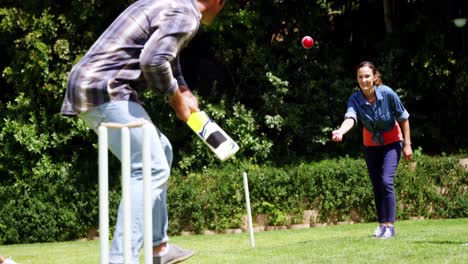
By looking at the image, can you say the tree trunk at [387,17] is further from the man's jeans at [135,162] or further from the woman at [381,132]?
the man's jeans at [135,162]

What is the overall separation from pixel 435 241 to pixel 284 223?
6.59m

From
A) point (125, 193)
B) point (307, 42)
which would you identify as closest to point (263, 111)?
point (307, 42)

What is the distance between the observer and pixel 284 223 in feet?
41.1

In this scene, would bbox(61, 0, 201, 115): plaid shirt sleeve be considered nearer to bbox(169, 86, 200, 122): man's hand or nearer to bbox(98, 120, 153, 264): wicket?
bbox(169, 86, 200, 122): man's hand

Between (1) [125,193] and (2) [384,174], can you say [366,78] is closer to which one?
(2) [384,174]

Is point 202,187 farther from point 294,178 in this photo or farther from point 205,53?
point 205,53

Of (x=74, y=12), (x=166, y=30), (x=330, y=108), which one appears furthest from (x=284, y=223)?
(x=166, y=30)

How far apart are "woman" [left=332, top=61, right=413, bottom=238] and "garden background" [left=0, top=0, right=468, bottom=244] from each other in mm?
5361

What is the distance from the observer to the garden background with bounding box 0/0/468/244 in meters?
12.5

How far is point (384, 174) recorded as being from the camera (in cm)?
707

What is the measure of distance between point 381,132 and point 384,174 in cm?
38

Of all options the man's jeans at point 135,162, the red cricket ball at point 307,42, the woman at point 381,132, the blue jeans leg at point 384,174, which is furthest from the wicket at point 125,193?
the red cricket ball at point 307,42

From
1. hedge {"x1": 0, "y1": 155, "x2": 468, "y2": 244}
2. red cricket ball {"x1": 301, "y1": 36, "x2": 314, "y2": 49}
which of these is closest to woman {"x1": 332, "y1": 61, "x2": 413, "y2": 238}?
hedge {"x1": 0, "y1": 155, "x2": 468, "y2": 244}

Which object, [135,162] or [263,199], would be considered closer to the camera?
→ [135,162]
